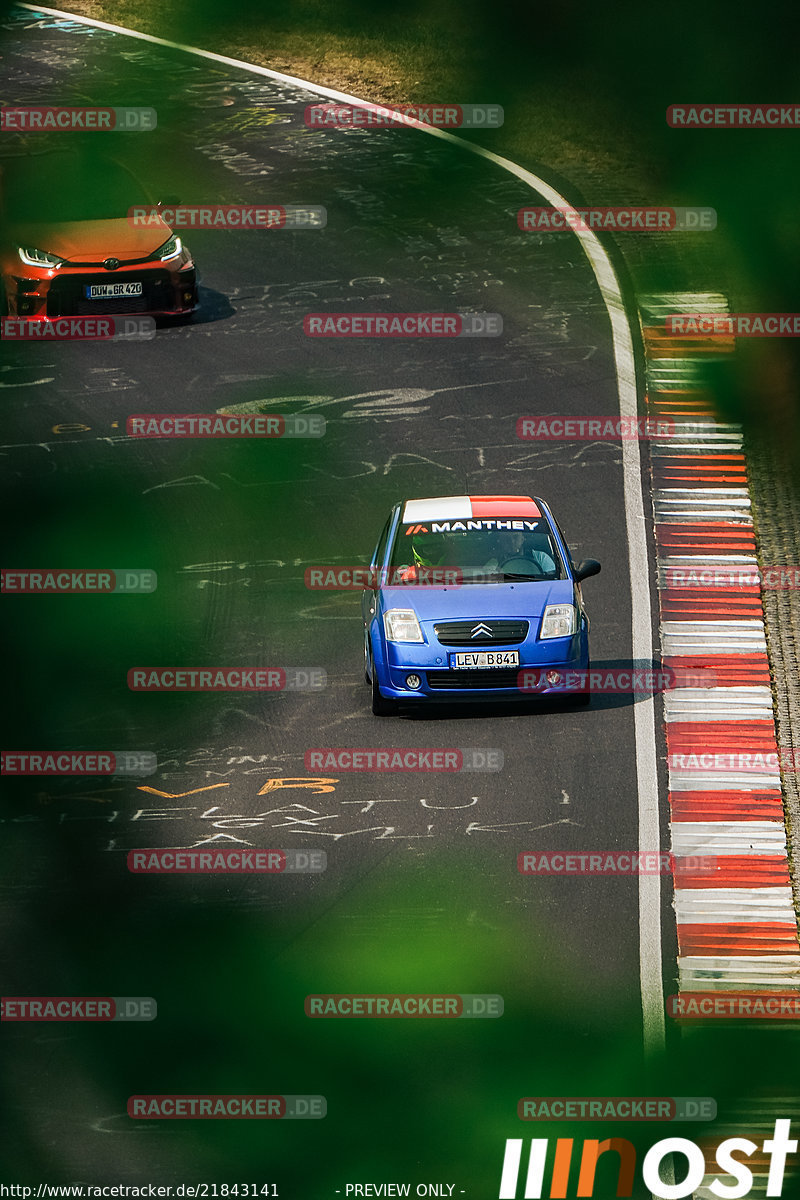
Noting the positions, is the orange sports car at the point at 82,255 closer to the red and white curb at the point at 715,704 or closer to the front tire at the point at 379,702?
the red and white curb at the point at 715,704

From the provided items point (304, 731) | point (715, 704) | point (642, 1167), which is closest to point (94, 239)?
point (304, 731)

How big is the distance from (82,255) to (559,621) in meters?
10.1

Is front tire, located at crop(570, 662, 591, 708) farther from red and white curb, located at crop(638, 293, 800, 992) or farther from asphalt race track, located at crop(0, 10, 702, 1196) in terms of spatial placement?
red and white curb, located at crop(638, 293, 800, 992)

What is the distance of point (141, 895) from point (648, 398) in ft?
38.7

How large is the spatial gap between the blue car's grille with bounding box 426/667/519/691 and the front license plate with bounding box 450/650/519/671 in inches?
1.7

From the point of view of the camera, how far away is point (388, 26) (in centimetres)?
3491

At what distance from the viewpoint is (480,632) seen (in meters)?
15.3

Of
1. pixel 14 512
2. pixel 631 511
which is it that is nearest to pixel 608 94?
pixel 631 511

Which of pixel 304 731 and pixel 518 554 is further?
pixel 518 554

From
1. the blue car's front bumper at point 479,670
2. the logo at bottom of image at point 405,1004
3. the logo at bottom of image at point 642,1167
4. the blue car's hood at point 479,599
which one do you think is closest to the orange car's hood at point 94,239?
the blue car's hood at point 479,599

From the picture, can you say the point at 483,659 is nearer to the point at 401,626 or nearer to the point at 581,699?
the point at 401,626

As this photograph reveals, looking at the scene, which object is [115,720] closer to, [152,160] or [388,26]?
[152,160]

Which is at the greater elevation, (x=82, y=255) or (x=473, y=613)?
(x=82, y=255)

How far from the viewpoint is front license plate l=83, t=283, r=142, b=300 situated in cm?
2266
